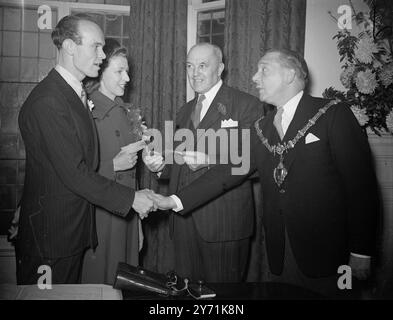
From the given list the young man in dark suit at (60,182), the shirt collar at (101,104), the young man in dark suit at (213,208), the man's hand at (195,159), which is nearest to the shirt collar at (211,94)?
the young man in dark suit at (213,208)

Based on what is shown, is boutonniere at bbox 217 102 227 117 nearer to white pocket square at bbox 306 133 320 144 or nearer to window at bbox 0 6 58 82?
white pocket square at bbox 306 133 320 144

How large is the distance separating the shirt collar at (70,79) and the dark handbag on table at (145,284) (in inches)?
46.9

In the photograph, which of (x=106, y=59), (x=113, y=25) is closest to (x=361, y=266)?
(x=106, y=59)

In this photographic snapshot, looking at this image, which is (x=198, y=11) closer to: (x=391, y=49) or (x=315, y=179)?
(x=391, y=49)

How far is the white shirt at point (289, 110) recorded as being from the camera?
244cm

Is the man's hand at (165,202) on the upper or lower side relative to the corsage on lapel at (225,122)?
lower

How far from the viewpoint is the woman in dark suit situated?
8.64ft

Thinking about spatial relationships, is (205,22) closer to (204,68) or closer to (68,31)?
(204,68)

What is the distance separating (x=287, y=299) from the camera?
1.65m

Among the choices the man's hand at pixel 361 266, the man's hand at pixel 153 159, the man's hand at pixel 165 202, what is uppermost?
the man's hand at pixel 153 159

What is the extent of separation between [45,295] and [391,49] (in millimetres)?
2858

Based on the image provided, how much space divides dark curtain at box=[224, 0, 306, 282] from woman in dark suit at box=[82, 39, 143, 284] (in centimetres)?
99

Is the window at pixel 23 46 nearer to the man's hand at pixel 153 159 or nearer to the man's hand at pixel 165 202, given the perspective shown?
the man's hand at pixel 153 159

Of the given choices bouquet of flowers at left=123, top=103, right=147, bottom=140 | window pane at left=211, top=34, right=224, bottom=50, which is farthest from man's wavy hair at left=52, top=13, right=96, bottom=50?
window pane at left=211, top=34, right=224, bottom=50
